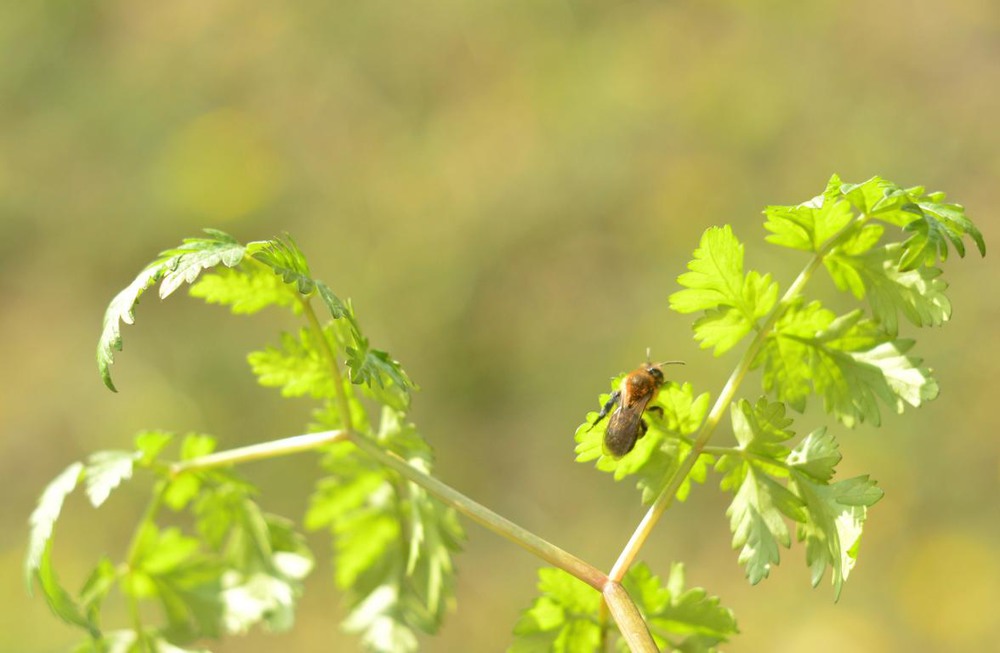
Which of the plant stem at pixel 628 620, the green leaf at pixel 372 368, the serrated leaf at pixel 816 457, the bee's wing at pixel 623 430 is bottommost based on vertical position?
the plant stem at pixel 628 620

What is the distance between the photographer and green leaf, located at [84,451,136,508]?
5.47ft

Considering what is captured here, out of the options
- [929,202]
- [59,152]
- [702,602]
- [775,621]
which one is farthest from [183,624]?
[59,152]

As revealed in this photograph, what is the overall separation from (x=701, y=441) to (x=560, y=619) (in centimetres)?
38

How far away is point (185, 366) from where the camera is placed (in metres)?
7.12

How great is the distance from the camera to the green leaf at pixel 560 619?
163 centimetres

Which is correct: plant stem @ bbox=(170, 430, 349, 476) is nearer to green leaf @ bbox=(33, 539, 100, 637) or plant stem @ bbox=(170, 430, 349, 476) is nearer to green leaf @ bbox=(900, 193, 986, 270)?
green leaf @ bbox=(33, 539, 100, 637)

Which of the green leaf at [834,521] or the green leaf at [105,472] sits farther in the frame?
the green leaf at [105,472]

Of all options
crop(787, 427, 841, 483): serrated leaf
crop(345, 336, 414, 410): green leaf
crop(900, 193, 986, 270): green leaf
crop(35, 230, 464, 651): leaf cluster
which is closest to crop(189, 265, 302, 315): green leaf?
crop(35, 230, 464, 651): leaf cluster

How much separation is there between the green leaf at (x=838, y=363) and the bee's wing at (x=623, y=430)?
198 mm

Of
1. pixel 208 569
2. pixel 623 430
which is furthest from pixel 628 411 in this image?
pixel 208 569

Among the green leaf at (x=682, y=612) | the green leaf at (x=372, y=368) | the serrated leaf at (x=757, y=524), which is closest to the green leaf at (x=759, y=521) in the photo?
the serrated leaf at (x=757, y=524)

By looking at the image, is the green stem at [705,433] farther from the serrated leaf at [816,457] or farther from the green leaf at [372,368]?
the green leaf at [372,368]

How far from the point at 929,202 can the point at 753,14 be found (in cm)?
672

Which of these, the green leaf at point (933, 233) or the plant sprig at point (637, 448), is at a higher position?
the green leaf at point (933, 233)
